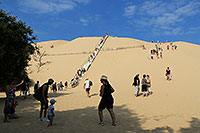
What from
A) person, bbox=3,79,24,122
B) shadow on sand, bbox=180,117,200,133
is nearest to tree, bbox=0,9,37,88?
person, bbox=3,79,24,122

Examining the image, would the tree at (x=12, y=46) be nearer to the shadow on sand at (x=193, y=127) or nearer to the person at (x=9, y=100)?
the person at (x=9, y=100)

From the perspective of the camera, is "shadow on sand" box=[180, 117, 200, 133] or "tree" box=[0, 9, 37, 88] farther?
"tree" box=[0, 9, 37, 88]

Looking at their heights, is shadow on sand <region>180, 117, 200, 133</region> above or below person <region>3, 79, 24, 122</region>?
below

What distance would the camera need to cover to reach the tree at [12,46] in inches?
→ 452

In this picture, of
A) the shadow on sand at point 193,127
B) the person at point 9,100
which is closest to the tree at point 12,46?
the person at point 9,100

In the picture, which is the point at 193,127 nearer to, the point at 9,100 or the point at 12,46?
the point at 9,100

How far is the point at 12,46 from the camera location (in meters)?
12.2

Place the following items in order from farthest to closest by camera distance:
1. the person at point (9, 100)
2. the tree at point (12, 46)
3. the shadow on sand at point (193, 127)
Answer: the tree at point (12, 46) < the person at point (9, 100) < the shadow on sand at point (193, 127)

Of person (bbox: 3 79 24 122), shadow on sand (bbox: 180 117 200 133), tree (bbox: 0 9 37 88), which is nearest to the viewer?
shadow on sand (bbox: 180 117 200 133)

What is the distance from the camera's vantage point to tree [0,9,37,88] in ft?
37.7

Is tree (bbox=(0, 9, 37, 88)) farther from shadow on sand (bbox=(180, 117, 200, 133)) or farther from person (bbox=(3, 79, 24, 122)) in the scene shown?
shadow on sand (bbox=(180, 117, 200, 133))

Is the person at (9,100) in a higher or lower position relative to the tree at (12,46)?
lower

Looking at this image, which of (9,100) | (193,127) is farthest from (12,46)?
(193,127)

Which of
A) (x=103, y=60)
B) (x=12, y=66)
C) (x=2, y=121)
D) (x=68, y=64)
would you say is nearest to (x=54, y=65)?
(x=68, y=64)
